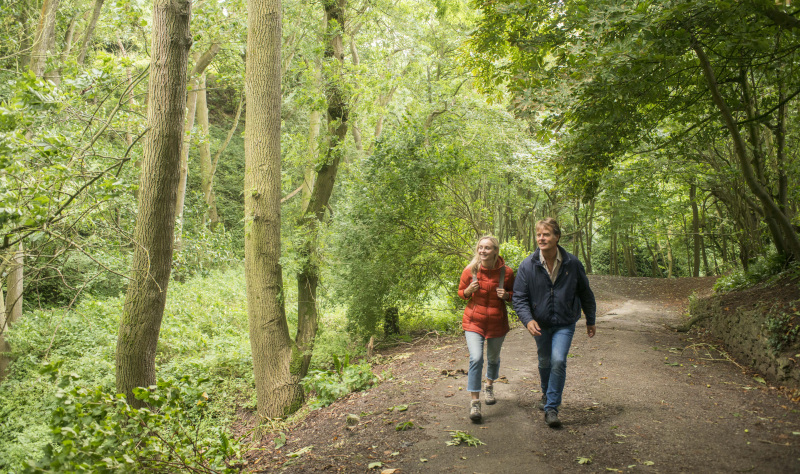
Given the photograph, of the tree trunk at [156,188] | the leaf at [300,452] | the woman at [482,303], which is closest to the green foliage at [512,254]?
the woman at [482,303]

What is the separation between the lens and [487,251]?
5254 mm

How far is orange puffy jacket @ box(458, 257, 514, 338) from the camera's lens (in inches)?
208

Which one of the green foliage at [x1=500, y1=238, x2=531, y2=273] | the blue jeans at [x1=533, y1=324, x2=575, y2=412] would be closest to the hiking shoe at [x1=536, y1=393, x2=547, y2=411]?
the blue jeans at [x1=533, y1=324, x2=575, y2=412]

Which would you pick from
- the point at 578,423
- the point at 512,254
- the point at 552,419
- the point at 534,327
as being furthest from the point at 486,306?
the point at 512,254

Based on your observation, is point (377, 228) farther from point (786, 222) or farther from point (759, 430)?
point (786, 222)

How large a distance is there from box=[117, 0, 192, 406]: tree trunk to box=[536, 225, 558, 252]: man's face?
14.0 feet

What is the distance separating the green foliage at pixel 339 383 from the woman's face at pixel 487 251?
311 centimetres

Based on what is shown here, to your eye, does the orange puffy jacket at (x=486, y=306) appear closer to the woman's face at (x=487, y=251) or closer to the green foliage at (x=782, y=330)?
the woman's face at (x=487, y=251)

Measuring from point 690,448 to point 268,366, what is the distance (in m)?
5.81

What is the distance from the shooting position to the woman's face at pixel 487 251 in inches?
206

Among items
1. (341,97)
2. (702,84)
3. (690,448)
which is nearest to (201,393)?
(690,448)

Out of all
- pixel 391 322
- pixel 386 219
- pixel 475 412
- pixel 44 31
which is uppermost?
pixel 44 31

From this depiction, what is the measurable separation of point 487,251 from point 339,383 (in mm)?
3491

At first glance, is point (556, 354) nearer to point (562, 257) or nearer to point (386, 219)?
point (562, 257)
